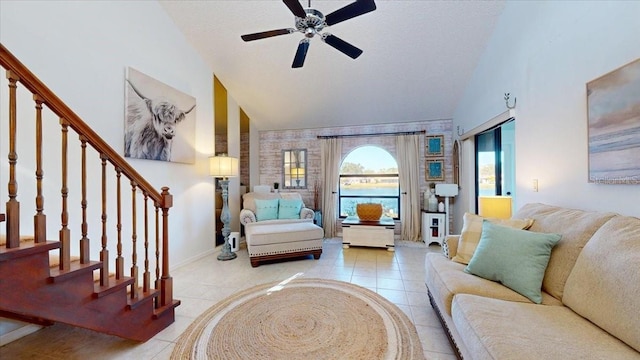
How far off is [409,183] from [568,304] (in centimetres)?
347

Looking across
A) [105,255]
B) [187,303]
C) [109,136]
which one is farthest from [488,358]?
[109,136]

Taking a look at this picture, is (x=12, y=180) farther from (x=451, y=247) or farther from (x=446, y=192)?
(x=446, y=192)

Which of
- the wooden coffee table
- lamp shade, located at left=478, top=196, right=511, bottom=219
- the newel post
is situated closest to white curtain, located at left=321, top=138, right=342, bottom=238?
the wooden coffee table

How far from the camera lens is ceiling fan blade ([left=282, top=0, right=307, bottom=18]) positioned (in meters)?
1.86

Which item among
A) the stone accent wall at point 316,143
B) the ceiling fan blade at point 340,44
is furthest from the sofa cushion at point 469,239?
the stone accent wall at point 316,143

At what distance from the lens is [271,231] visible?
11.2 feet

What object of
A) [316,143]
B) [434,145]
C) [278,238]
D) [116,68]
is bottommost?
[278,238]

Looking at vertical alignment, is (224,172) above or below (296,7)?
below

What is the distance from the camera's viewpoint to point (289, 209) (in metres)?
4.11

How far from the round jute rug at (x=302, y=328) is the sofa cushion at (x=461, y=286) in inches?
16.2

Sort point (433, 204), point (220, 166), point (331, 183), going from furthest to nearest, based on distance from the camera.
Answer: point (331, 183) → point (433, 204) → point (220, 166)

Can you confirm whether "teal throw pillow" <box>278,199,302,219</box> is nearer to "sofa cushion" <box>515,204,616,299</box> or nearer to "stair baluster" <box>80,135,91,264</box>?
"stair baluster" <box>80,135,91,264</box>

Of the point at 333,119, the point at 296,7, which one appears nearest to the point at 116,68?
the point at 296,7

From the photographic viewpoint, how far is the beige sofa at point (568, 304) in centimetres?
104
